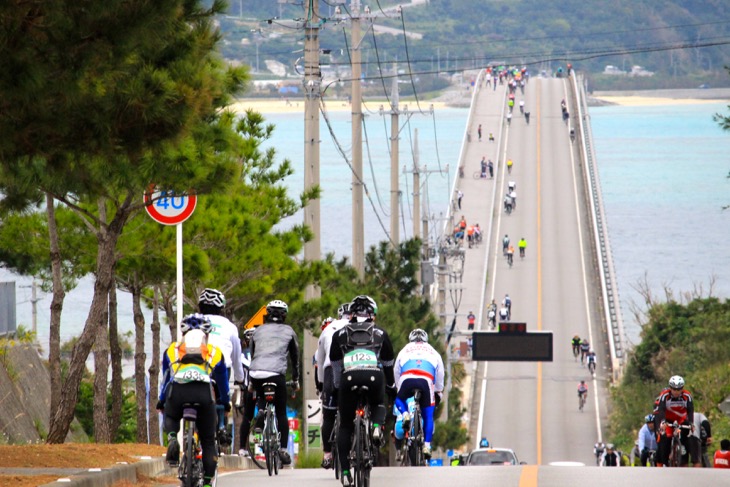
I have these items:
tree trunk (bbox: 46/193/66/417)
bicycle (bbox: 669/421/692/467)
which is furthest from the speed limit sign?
bicycle (bbox: 669/421/692/467)

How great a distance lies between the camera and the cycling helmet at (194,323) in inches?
404

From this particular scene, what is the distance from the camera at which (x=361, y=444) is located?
1141 centimetres

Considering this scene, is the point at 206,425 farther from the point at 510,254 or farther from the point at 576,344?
the point at 510,254

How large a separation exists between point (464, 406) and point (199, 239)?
4142 centimetres

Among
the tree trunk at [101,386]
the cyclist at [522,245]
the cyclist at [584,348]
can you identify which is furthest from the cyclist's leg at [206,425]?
the cyclist at [522,245]

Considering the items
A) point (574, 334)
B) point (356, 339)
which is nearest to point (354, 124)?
point (356, 339)

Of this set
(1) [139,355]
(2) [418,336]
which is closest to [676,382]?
(2) [418,336]

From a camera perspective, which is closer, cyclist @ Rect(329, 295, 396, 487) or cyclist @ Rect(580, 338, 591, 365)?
cyclist @ Rect(329, 295, 396, 487)

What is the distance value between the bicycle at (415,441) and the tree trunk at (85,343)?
Answer: 382cm

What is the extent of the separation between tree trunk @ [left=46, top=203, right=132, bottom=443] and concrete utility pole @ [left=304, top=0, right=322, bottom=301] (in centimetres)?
855

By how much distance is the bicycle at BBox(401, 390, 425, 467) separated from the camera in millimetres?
14641

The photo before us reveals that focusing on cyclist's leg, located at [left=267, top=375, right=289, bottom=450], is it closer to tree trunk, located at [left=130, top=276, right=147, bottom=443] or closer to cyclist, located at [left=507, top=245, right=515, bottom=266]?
tree trunk, located at [left=130, top=276, right=147, bottom=443]

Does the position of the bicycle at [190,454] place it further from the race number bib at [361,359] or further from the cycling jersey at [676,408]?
the cycling jersey at [676,408]

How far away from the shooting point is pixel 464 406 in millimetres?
65438
